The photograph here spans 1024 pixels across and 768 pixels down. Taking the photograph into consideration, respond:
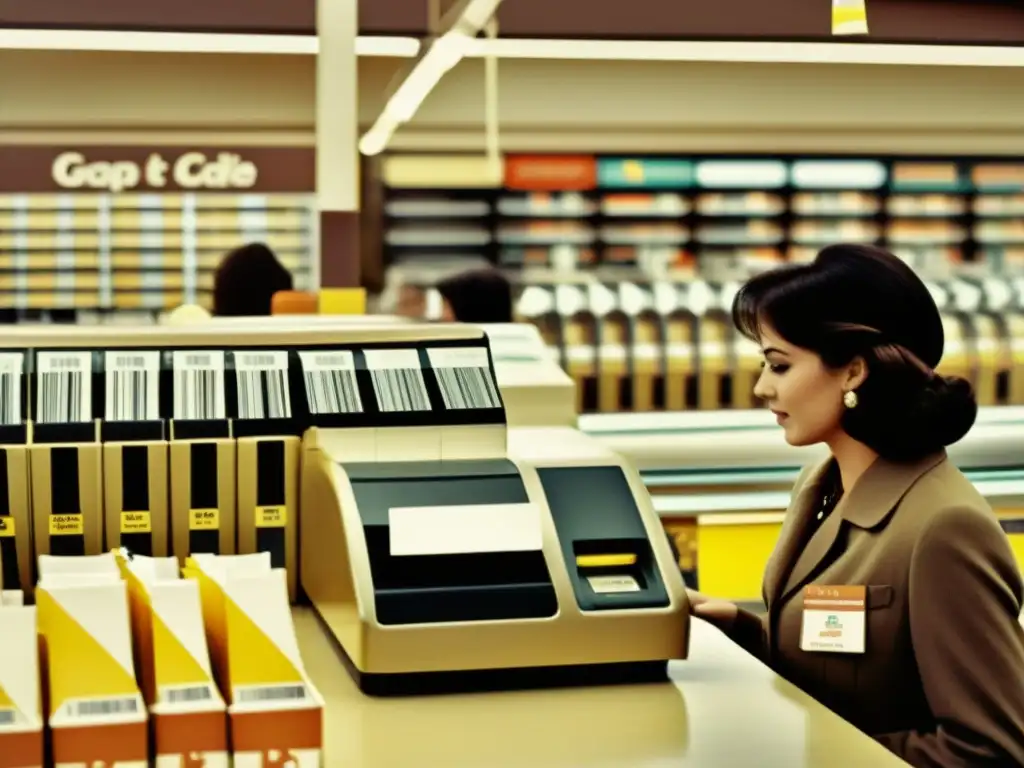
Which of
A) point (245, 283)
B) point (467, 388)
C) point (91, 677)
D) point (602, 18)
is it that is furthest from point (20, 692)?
point (602, 18)

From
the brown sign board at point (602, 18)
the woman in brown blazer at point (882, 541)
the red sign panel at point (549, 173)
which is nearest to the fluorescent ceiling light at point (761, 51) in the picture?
the brown sign board at point (602, 18)

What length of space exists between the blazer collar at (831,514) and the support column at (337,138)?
528cm

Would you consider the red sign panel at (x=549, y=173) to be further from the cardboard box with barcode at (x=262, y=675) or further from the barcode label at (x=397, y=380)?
the cardboard box with barcode at (x=262, y=675)

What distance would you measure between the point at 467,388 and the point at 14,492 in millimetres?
614

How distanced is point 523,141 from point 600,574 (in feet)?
25.0

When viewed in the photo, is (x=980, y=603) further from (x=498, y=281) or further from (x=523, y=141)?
(x=523, y=141)

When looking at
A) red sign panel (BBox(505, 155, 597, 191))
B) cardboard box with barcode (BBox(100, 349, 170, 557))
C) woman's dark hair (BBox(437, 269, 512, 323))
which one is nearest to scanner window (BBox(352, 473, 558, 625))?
cardboard box with barcode (BBox(100, 349, 170, 557))

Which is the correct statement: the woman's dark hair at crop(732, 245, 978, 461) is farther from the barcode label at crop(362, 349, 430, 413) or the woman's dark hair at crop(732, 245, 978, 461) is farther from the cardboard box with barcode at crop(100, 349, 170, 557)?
the cardboard box with barcode at crop(100, 349, 170, 557)

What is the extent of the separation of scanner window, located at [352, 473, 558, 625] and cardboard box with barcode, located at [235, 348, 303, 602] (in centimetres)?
23

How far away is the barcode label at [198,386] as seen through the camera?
1.88 meters

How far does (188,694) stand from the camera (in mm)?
1302

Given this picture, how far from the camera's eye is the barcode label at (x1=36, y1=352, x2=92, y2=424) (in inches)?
71.8


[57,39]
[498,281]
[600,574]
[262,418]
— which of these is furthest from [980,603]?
[57,39]

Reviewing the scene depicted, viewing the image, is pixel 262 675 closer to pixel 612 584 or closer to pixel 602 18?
pixel 612 584
